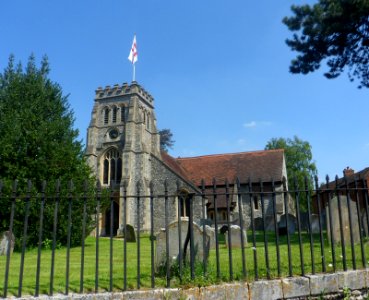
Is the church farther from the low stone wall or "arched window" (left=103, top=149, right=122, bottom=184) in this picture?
the low stone wall

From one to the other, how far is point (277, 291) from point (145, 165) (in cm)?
2441

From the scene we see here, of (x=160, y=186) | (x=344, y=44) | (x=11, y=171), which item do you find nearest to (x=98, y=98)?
(x=160, y=186)

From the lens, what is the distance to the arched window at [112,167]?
29.9 m

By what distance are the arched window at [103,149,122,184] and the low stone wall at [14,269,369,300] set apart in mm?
25214

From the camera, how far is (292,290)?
5.12 meters

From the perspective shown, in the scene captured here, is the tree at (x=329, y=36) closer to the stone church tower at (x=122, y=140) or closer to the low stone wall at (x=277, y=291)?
the low stone wall at (x=277, y=291)

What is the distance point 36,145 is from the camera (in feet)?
52.4

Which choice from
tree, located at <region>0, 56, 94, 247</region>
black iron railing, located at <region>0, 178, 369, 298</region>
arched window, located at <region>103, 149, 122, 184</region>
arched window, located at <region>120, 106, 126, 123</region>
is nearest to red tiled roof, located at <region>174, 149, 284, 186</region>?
arched window, located at <region>103, 149, 122, 184</region>

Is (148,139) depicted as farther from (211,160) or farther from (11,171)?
(11,171)

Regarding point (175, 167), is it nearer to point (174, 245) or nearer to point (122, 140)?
point (122, 140)

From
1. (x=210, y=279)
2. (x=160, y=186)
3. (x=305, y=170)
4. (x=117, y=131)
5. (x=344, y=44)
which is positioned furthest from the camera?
(x=305, y=170)

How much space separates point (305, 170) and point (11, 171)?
130 ft

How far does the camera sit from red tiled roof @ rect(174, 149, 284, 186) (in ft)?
105

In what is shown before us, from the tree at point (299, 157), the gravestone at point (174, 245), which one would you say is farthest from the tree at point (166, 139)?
the gravestone at point (174, 245)
